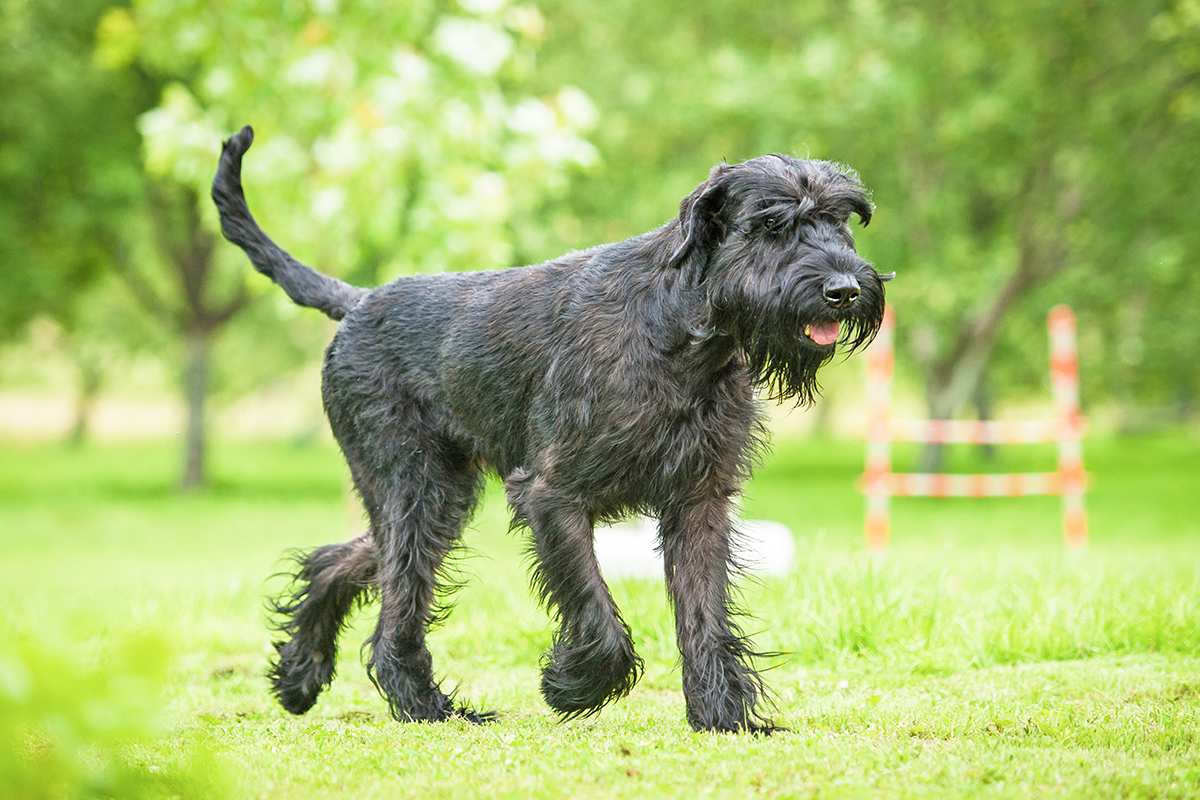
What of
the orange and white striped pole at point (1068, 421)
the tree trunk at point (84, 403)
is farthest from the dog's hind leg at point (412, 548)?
the tree trunk at point (84, 403)

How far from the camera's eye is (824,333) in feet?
13.5

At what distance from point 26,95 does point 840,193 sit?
18035 millimetres

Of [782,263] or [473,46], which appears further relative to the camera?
[473,46]

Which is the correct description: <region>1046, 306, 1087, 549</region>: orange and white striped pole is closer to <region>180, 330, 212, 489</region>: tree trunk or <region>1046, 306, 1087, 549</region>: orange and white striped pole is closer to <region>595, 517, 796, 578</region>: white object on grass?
<region>595, 517, 796, 578</region>: white object on grass

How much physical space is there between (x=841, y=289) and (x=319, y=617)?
2.63 m

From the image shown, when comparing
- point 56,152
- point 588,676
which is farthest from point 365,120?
point 56,152

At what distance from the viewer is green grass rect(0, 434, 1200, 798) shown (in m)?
2.93

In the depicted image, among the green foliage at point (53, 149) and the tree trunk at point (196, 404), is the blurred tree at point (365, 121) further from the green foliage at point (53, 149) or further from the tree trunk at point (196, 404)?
the tree trunk at point (196, 404)

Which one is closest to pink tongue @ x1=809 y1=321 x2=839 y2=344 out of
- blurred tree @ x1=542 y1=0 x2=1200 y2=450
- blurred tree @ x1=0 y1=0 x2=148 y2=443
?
blurred tree @ x1=542 y1=0 x2=1200 y2=450

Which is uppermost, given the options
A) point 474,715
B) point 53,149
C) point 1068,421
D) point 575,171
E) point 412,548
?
point 53,149

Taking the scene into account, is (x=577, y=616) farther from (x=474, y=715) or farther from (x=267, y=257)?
(x=267, y=257)

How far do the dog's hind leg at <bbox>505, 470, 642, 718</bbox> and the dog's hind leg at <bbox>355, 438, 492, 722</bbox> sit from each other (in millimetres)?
552

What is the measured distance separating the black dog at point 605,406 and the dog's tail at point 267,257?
442 mm

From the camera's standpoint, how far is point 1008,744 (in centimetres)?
401
